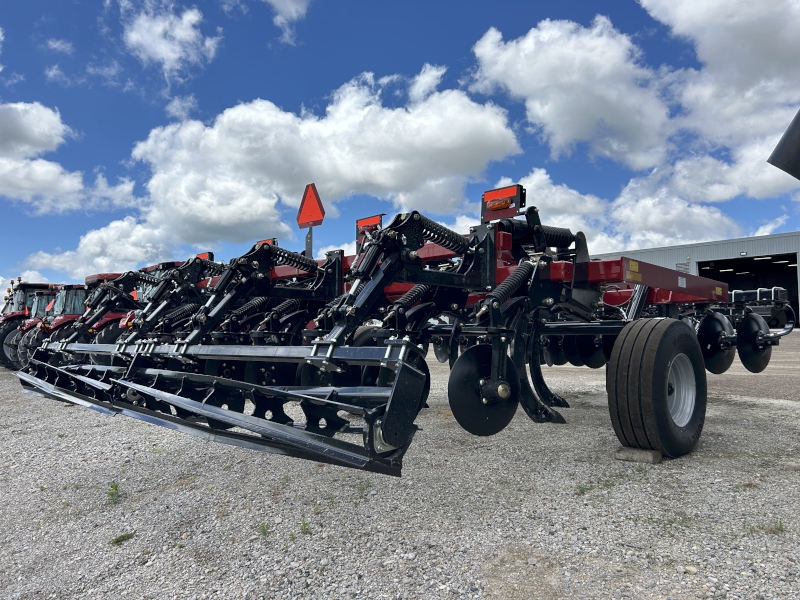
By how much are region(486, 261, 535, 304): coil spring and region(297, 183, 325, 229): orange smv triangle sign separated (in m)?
2.44

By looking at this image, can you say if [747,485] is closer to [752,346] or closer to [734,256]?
[752,346]

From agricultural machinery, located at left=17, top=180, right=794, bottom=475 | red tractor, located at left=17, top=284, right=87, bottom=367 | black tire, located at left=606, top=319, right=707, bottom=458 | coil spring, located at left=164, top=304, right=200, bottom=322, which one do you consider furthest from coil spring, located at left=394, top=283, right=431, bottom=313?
red tractor, located at left=17, top=284, right=87, bottom=367

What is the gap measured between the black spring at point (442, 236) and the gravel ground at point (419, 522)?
1496 millimetres

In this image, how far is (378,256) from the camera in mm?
3258

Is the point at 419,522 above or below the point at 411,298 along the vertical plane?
below

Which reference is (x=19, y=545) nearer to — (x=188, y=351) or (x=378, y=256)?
(x=188, y=351)

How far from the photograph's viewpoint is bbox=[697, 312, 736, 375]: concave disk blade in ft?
20.7

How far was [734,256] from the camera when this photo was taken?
27562 mm

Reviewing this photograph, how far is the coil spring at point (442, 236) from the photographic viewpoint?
3.46 meters

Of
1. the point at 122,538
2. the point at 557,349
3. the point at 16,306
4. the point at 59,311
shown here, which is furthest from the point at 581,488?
the point at 16,306

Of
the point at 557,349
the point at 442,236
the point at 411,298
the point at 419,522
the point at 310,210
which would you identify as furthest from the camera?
the point at 557,349

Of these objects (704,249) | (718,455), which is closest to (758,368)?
(718,455)

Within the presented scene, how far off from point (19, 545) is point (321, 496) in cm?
154

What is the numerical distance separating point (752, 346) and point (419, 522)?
221 inches
